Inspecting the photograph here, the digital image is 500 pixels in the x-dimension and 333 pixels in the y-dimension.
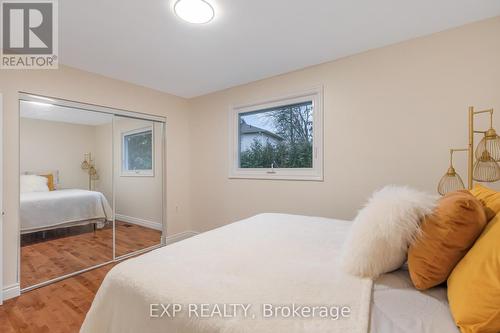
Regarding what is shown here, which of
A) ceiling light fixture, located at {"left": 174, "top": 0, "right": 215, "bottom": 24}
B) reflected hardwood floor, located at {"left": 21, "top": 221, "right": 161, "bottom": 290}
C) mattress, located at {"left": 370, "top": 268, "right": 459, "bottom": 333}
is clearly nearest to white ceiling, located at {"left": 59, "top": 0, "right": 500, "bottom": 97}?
ceiling light fixture, located at {"left": 174, "top": 0, "right": 215, "bottom": 24}

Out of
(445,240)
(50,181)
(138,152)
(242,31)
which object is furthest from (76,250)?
(445,240)

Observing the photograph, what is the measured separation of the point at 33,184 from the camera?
247 centimetres

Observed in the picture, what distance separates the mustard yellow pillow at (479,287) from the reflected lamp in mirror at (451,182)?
118 centimetres

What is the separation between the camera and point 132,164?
332cm

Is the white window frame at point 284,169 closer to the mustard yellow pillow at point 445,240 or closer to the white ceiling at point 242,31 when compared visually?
the white ceiling at point 242,31

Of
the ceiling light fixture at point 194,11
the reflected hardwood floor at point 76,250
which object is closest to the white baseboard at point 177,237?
the reflected hardwood floor at point 76,250

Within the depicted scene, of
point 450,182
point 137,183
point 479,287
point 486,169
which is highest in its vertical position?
point 486,169

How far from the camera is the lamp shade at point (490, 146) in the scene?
1.67 metres

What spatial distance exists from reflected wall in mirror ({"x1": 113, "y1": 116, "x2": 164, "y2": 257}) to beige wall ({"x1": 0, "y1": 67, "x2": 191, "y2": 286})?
17 centimetres

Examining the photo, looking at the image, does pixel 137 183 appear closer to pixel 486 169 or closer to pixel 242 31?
pixel 242 31

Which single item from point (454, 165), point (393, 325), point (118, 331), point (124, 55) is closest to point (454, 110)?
point (454, 165)

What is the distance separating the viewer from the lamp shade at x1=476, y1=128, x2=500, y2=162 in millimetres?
1672

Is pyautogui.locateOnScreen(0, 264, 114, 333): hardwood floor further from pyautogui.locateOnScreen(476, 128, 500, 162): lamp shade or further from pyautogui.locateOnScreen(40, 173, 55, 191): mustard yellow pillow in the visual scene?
pyautogui.locateOnScreen(476, 128, 500, 162): lamp shade
